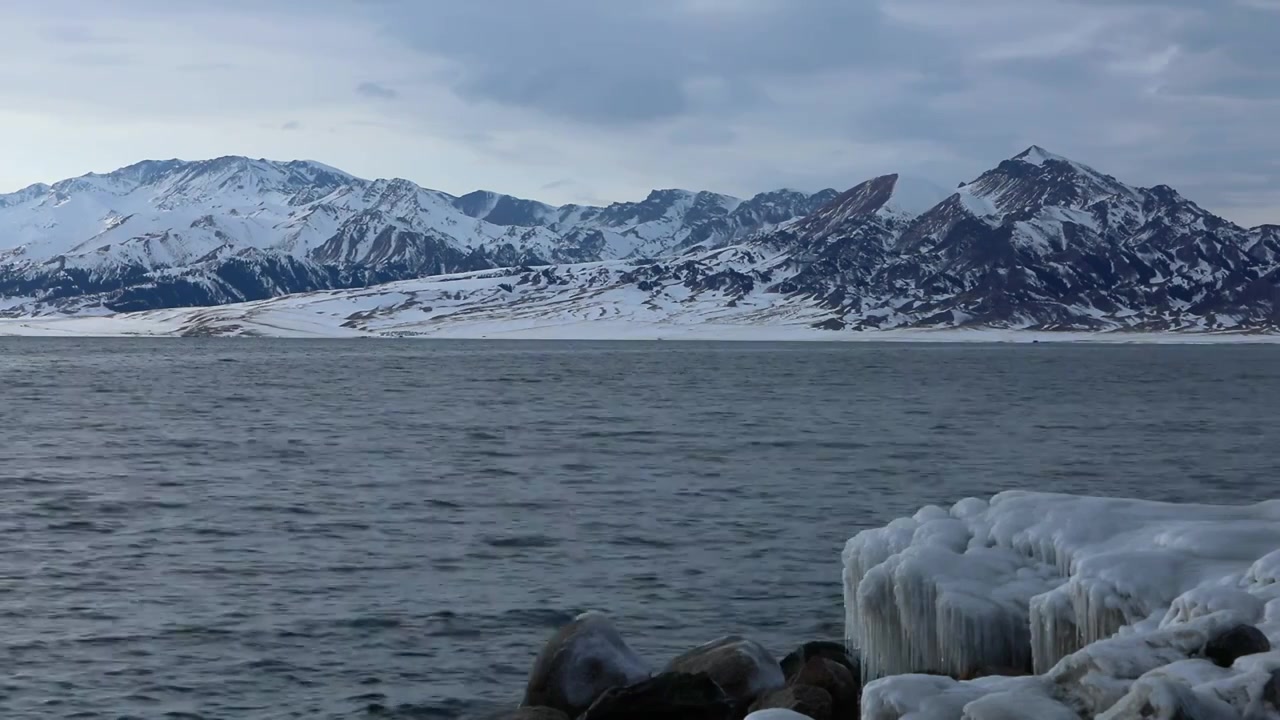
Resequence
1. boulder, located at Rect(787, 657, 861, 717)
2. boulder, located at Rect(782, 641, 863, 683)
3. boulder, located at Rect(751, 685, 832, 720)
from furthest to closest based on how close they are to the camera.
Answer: boulder, located at Rect(782, 641, 863, 683) < boulder, located at Rect(787, 657, 861, 717) < boulder, located at Rect(751, 685, 832, 720)

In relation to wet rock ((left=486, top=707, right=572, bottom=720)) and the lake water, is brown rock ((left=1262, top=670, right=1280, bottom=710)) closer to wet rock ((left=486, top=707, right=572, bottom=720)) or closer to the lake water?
wet rock ((left=486, top=707, right=572, bottom=720))

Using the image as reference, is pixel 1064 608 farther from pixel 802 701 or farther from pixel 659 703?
pixel 659 703

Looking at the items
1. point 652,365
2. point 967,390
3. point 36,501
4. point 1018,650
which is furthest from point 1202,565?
point 652,365

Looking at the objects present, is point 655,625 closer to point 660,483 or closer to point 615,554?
point 615,554

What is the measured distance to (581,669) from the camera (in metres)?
19.7

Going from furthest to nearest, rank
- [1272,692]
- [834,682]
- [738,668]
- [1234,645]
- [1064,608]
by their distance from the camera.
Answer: [834,682] < [738,668] < [1064,608] < [1234,645] < [1272,692]

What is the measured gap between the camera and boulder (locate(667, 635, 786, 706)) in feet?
62.7

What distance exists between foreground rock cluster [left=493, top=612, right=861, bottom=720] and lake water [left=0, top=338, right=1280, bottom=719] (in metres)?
2.31

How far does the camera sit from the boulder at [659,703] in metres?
17.9

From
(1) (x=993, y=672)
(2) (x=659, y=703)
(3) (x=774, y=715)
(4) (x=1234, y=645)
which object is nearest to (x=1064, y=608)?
(1) (x=993, y=672)

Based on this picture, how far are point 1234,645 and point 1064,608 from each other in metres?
3.19

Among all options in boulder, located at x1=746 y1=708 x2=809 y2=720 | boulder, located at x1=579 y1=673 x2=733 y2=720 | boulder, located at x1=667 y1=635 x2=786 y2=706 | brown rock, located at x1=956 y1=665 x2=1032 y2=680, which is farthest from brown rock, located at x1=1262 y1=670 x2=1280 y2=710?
boulder, located at x1=667 y1=635 x2=786 y2=706

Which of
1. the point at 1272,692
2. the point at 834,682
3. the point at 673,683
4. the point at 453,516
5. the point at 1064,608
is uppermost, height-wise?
the point at 1272,692

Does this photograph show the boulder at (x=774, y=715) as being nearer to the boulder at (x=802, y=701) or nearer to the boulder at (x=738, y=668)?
the boulder at (x=802, y=701)
